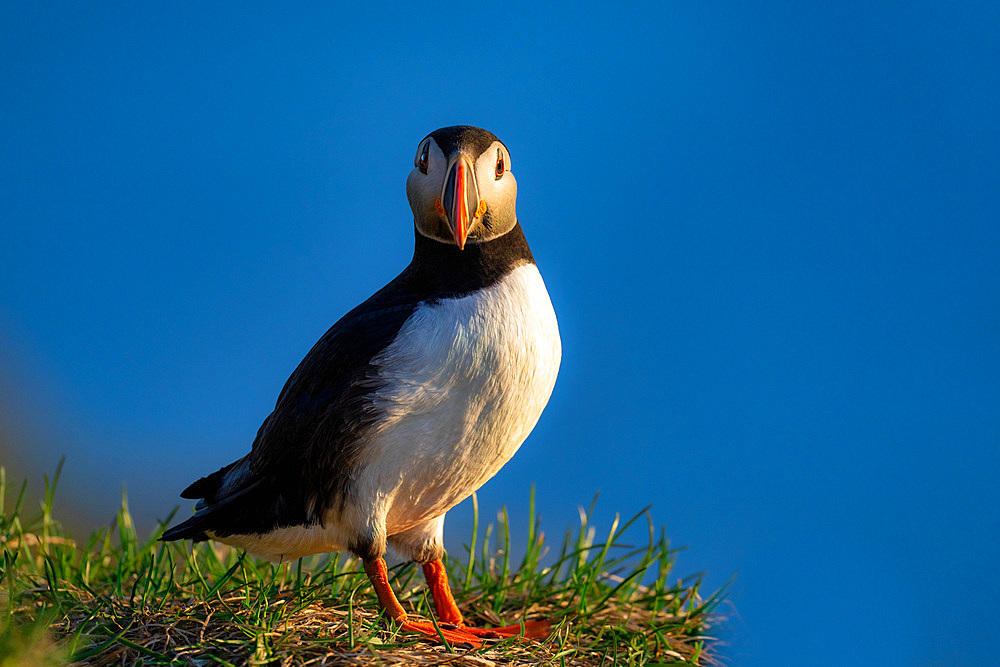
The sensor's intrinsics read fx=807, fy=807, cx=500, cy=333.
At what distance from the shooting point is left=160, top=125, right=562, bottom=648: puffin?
308cm

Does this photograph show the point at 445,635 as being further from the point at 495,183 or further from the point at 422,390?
the point at 495,183

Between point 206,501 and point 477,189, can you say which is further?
point 206,501

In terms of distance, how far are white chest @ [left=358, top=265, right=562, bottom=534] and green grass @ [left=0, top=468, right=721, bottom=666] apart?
58cm

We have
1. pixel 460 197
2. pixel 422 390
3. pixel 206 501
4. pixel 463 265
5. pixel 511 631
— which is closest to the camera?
pixel 460 197

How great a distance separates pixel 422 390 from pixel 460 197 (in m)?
0.74

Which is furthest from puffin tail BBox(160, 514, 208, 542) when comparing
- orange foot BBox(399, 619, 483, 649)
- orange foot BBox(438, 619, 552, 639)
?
orange foot BBox(438, 619, 552, 639)

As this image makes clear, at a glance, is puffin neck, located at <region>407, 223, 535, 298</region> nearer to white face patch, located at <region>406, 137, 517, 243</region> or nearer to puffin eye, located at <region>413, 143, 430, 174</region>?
white face patch, located at <region>406, 137, 517, 243</region>

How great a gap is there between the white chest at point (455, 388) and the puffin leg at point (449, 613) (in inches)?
21.2

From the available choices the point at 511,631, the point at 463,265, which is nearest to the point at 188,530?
the point at 511,631

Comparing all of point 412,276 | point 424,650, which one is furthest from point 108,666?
point 412,276

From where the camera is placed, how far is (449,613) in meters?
3.63

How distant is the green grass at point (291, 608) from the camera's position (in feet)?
9.25

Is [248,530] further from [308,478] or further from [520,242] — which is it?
[520,242]

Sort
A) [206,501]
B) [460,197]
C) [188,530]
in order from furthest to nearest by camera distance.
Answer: [206,501] → [188,530] → [460,197]
